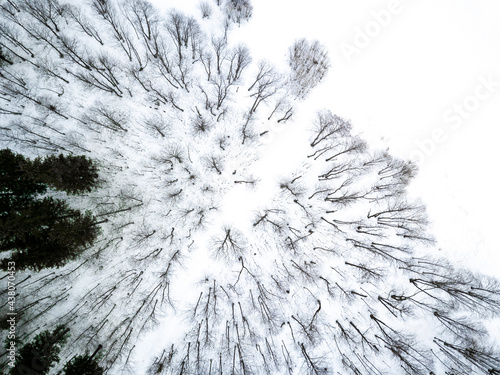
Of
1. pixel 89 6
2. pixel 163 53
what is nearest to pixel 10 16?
pixel 89 6

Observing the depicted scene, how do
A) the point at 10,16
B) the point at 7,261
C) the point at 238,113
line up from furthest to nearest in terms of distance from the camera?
1. the point at 238,113
2. the point at 10,16
3. the point at 7,261

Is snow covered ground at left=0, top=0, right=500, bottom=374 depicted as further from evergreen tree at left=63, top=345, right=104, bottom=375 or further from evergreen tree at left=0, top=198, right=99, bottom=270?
evergreen tree at left=0, top=198, right=99, bottom=270

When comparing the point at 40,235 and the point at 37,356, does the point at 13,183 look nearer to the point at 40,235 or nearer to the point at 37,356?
the point at 40,235

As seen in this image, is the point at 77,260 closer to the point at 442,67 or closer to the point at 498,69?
the point at 442,67

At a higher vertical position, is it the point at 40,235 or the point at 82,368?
the point at 40,235

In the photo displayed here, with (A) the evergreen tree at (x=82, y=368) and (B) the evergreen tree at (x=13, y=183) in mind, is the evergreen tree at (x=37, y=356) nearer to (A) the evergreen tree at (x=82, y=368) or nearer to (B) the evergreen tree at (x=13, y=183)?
(A) the evergreen tree at (x=82, y=368)

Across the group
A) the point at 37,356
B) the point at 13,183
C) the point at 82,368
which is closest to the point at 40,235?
the point at 13,183
